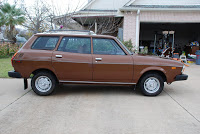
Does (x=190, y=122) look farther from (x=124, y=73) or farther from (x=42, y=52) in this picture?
(x=42, y=52)

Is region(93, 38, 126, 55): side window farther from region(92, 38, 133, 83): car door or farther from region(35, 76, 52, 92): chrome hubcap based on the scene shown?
region(35, 76, 52, 92): chrome hubcap

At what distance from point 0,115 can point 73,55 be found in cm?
228

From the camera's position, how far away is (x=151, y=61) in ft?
18.1

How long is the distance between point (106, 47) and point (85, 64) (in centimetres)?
76

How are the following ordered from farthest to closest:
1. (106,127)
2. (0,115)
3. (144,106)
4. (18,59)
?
(18,59)
(144,106)
(0,115)
(106,127)

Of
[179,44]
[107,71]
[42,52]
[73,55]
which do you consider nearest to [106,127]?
[107,71]

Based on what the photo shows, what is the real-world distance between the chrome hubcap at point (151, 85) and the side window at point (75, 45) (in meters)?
1.85

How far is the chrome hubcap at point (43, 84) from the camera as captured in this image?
5547 mm

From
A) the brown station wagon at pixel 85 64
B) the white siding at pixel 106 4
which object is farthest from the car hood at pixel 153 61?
the white siding at pixel 106 4

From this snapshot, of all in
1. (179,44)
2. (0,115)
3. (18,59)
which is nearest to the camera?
(0,115)

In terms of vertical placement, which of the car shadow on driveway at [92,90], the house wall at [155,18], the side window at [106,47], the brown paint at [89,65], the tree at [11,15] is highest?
the tree at [11,15]

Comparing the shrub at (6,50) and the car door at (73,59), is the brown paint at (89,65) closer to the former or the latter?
the car door at (73,59)

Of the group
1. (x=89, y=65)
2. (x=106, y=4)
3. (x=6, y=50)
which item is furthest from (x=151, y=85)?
(x=6, y=50)

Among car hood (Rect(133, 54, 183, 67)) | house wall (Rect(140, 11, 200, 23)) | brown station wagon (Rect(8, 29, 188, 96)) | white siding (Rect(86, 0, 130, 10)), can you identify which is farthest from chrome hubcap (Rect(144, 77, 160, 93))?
white siding (Rect(86, 0, 130, 10))
